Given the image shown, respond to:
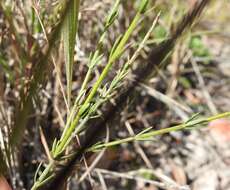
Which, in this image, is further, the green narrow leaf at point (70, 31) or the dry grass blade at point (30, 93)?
the green narrow leaf at point (70, 31)

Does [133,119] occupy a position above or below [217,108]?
above

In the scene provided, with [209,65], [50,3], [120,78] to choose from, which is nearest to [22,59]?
[50,3]

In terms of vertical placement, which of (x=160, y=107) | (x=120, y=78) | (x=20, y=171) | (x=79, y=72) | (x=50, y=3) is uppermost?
(x=50, y=3)

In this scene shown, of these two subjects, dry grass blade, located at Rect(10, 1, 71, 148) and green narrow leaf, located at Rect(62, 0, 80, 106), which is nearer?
dry grass blade, located at Rect(10, 1, 71, 148)

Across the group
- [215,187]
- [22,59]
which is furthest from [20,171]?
[215,187]

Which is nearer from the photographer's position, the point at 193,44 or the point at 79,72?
the point at 79,72

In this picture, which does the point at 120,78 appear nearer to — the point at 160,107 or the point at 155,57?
the point at 155,57

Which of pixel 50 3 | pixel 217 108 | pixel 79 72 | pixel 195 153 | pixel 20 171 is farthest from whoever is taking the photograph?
pixel 217 108

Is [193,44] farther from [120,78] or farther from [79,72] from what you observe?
[120,78]

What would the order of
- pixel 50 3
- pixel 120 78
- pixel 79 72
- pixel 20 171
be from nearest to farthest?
pixel 120 78 < pixel 50 3 < pixel 20 171 < pixel 79 72
